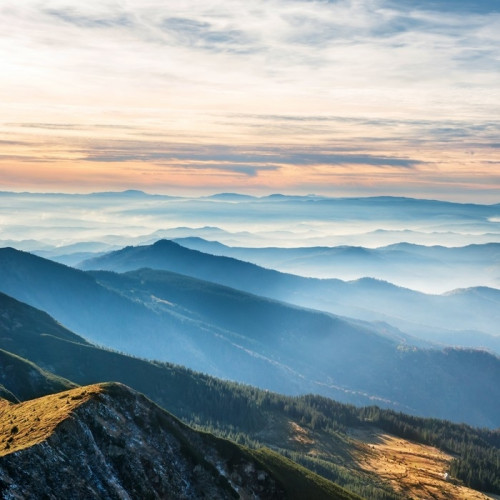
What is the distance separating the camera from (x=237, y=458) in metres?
118

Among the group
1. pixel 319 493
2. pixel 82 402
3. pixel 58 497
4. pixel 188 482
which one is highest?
pixel 82 402

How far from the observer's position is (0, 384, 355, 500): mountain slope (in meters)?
83.9

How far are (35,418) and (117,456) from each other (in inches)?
578

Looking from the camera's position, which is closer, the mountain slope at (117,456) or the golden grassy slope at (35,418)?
the mountain slope at (117,456)

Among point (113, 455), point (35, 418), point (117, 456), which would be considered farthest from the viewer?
point (117, 456)

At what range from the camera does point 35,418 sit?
97750mm

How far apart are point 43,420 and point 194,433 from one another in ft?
105

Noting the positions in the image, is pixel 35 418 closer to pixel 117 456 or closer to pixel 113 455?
pixel 113 455

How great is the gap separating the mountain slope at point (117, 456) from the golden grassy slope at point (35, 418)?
0.60ft

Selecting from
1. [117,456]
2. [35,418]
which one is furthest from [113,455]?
[35,418]

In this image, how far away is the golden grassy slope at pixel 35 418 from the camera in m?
87.9

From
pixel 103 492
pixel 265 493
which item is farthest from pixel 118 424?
pixel 265 493

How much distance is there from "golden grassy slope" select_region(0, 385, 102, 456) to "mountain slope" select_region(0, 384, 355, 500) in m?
0.18

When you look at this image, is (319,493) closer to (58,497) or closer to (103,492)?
(103,492)
